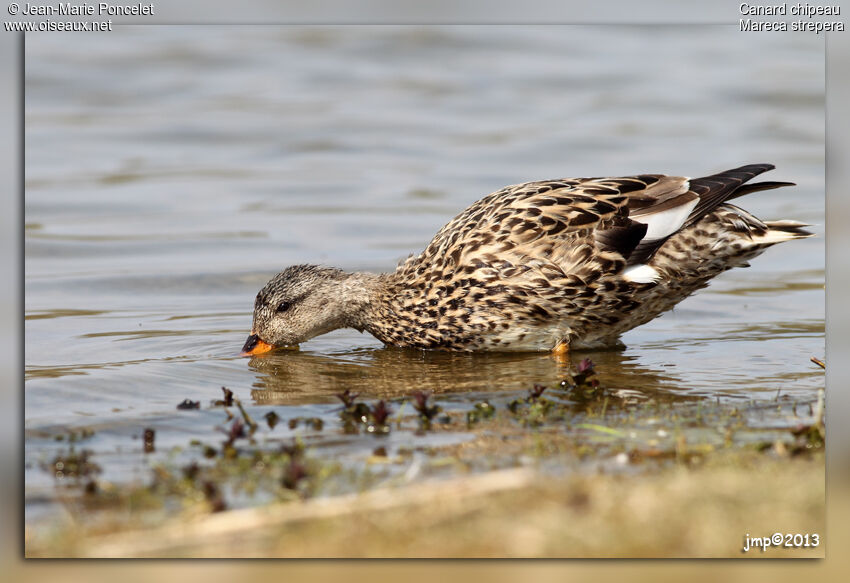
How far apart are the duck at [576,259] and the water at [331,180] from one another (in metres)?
0.32

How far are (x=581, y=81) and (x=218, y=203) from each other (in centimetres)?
774

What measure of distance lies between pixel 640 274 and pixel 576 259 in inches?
21.2

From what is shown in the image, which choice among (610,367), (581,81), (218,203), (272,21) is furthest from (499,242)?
(581,81)

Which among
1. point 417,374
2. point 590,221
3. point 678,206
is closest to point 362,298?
point 417,374

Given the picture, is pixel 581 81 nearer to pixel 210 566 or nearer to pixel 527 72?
pixel 527 72

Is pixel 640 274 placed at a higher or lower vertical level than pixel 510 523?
higher

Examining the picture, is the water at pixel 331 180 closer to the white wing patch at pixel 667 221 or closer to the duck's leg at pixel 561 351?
the duck's leg at pixel 561 351

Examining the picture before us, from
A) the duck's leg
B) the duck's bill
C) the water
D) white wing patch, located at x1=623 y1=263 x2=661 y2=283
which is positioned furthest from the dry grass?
the duck's bill

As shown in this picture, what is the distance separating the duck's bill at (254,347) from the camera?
371 inches

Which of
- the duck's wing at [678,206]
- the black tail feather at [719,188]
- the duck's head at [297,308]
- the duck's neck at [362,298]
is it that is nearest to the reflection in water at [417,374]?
the duck's head at [297,308]

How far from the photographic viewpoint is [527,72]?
19688 millimetres

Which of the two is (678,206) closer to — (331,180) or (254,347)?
(254,347)

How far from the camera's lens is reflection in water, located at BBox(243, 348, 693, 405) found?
26.3ft

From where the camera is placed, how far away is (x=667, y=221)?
28.6 ft
